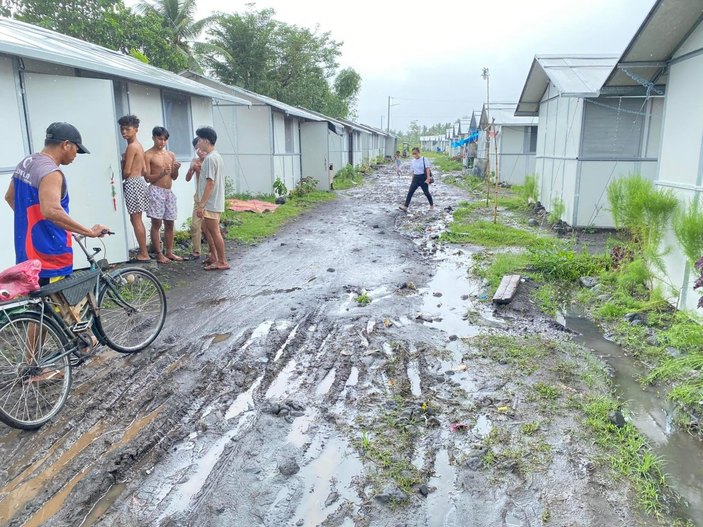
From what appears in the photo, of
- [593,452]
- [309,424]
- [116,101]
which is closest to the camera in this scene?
[593,452]

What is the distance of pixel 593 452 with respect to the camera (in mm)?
3406

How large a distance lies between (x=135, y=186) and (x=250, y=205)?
6531 millimetres

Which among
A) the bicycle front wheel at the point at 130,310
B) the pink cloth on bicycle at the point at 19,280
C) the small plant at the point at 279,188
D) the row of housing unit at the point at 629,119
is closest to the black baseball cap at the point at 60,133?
the pink cloth on bicycle at the point at 19,280

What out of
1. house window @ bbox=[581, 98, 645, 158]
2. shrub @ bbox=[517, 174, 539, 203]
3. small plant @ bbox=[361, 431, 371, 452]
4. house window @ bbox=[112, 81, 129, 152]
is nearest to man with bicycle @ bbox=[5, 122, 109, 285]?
small plant @ bbox=[361, 431, 371, 452]

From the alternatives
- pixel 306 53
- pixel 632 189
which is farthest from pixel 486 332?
pixel 306 53

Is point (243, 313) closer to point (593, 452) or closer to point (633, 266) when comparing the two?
point (593, 452)

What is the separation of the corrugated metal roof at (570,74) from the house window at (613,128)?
47cm

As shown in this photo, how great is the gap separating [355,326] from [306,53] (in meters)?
33.5

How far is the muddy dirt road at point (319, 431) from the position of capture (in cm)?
286

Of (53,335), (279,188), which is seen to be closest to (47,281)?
(53,335)

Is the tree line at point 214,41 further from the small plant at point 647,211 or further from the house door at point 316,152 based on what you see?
the small plant at point 647,211

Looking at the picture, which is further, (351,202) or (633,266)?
A: (351,202)

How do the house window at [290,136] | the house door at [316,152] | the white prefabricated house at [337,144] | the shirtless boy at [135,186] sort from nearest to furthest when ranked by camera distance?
the shirtless boy at [135,186] < the house window at [290,136] < the house door at [316,152] < the white prefabricated house at [337,144]

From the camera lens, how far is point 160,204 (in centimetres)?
783
